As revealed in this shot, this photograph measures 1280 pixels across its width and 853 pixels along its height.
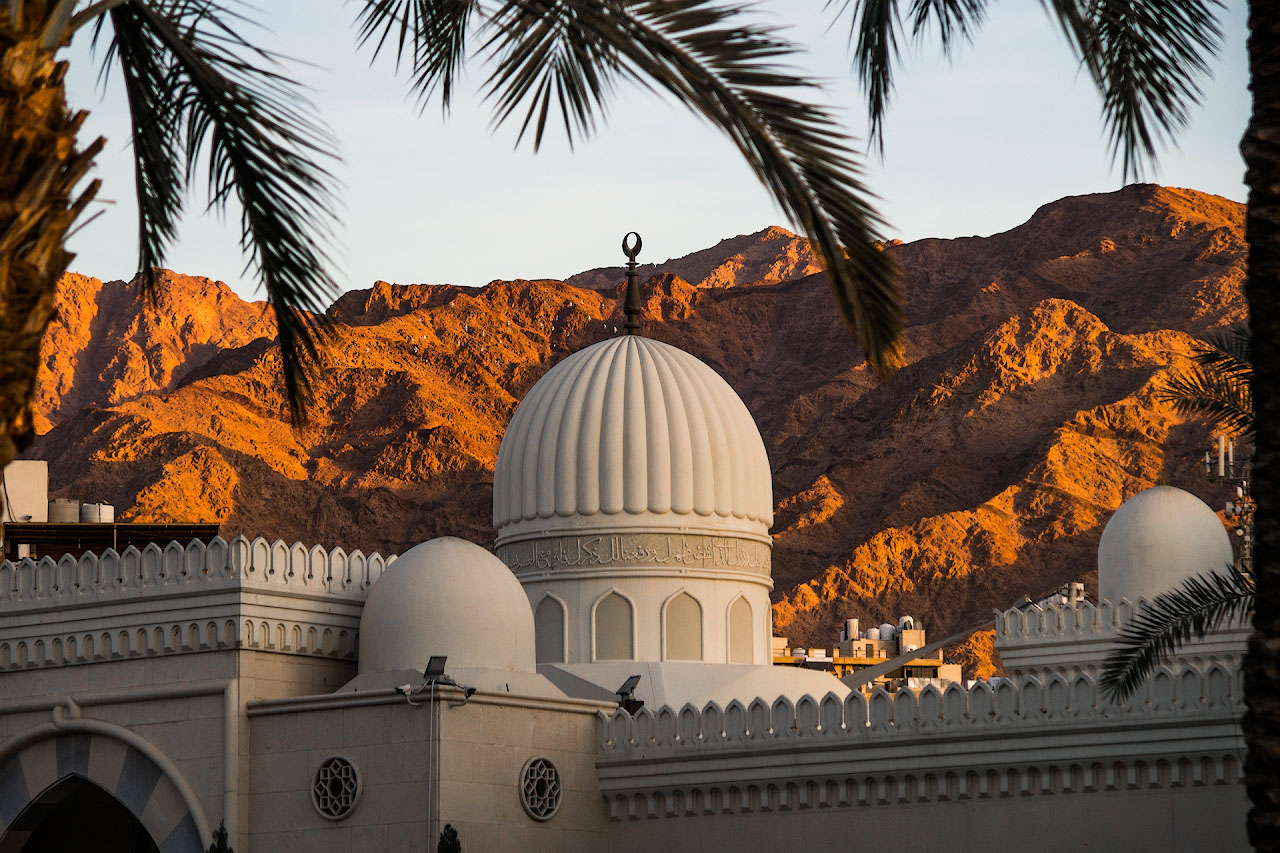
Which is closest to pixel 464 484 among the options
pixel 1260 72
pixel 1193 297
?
pixel 1193 297

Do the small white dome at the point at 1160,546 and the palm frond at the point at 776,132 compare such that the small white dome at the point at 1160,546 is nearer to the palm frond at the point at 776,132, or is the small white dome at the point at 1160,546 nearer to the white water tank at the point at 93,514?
the palm frond at the point at 776,132

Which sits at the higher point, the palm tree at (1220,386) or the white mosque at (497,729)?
the palm tree at (1220,386)

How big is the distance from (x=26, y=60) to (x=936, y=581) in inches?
2456

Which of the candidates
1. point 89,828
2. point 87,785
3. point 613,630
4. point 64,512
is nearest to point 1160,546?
point 613,630

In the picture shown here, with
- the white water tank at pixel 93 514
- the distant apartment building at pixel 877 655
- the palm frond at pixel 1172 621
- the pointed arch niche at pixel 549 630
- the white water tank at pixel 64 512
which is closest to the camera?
the palm frond at pixel 1172 621

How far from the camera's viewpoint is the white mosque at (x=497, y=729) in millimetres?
16247

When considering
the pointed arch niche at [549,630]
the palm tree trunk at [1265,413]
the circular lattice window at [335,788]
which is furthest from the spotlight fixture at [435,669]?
the palm tree trunk at [1265,413]

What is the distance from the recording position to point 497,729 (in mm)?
17453

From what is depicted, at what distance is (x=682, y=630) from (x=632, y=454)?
2.11m

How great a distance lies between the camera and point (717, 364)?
3893 inches

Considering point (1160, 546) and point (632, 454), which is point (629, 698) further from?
point (1160, 546)

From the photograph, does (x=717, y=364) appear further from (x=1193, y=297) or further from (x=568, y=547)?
(x=568, y=547)

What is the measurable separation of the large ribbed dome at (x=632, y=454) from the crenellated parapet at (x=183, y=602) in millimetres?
3049

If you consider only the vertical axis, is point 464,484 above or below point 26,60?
above
